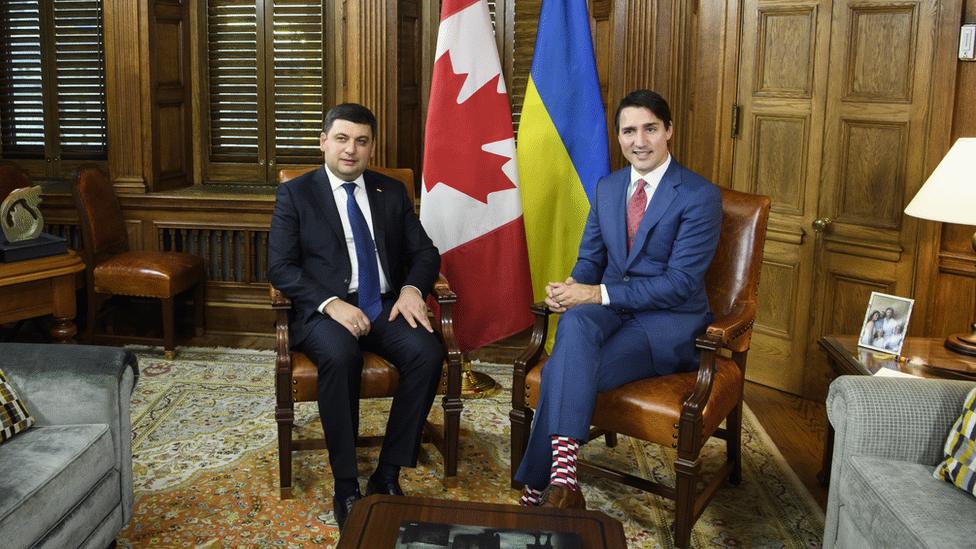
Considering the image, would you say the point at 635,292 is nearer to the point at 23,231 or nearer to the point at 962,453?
the point at 962,453

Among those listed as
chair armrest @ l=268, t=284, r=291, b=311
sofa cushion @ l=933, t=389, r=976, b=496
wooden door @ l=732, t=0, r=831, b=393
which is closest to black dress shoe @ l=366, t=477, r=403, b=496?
chair armrest @ l=268, t=284, r=291, b=311

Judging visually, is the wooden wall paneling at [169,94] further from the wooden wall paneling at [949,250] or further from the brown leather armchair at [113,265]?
the wooden wall paneling at [949,250]

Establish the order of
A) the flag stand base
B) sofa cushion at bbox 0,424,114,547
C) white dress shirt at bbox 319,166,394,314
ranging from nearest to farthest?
1. sofa cushion at bbox 0,424,114,547
2. white dress shirt at bbox 319,166,394,314
3. the flag stand base

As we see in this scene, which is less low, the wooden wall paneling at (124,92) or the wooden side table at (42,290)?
the wooden wall paneling at (124,92)

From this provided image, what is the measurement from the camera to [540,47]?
3834mm

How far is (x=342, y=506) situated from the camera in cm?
294

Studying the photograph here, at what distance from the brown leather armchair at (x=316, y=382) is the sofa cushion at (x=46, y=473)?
0.58m

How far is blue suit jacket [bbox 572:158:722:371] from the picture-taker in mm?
2957

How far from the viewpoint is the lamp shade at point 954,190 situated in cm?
286

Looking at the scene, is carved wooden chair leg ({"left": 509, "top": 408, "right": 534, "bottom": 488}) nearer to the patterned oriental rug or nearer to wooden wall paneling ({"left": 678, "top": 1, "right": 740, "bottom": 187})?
the patterned oriental rug

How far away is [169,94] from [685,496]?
3482 millimetres

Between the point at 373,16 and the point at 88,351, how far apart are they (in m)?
2.43

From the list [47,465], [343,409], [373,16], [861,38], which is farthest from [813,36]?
[47,465]

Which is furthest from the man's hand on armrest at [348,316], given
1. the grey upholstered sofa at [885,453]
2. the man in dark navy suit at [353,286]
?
the grey upholstered sofa at [885,453]
